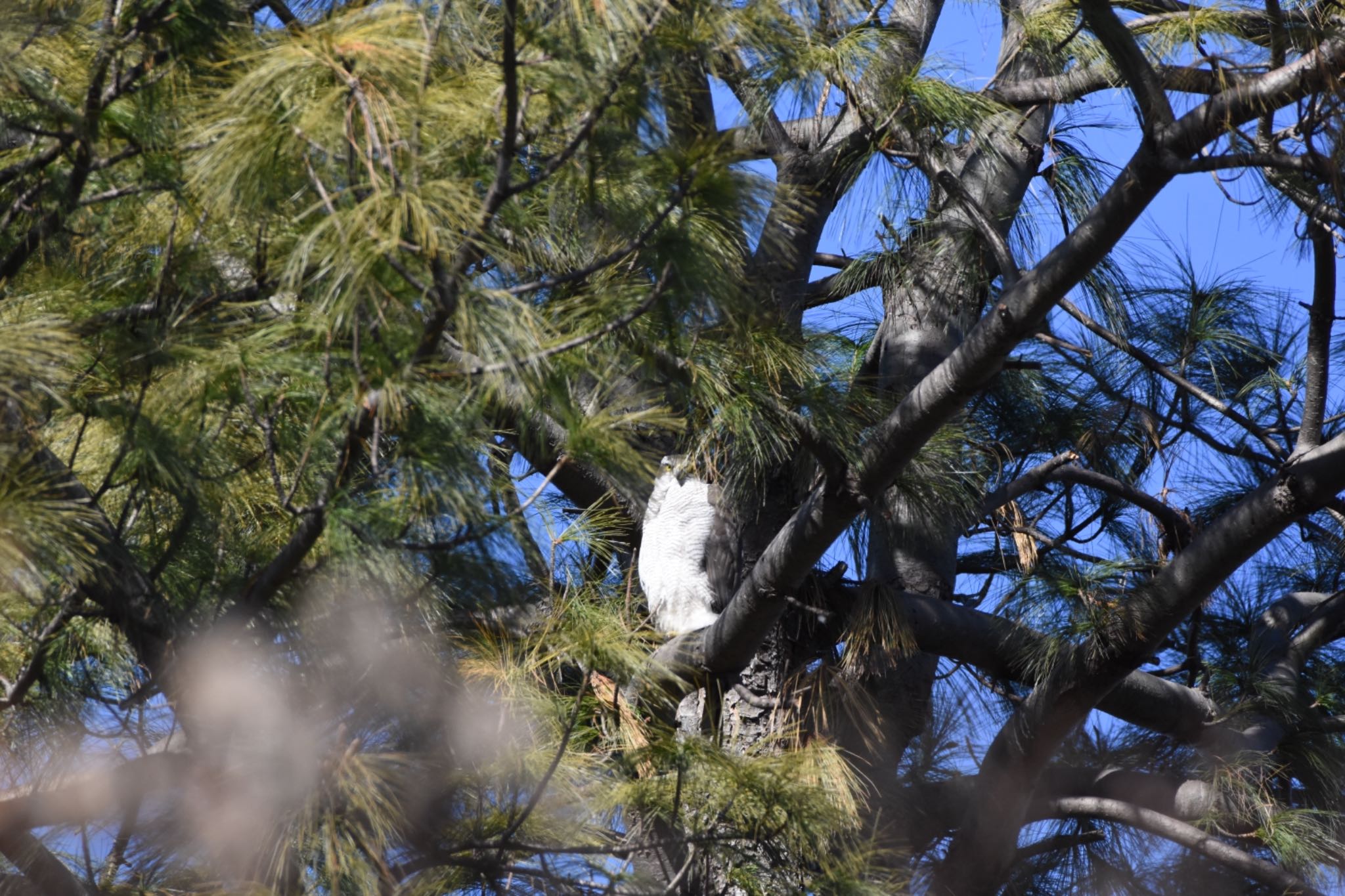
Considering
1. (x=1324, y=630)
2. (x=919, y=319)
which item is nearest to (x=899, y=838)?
(x=1324, y=630)

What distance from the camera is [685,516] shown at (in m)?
2.30

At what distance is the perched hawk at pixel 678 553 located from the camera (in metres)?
2.28

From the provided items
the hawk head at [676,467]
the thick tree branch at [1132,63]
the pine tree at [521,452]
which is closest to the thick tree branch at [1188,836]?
the pine tree at [521,452]

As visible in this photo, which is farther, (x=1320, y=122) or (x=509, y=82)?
Answer: (x=1320, y=122)

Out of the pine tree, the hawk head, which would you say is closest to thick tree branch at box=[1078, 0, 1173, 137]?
the pine tree

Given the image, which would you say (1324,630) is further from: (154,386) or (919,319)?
(154,386)

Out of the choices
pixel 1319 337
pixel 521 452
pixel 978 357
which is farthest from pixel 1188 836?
pixel 521 452

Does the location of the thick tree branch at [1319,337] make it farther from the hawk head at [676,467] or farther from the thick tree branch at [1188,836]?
the hawk head at [676,467]

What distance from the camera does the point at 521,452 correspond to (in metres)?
1.98

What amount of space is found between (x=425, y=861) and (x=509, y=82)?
881mm

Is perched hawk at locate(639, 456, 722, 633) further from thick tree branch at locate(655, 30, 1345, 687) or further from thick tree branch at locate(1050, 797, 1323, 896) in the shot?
thick tree branch at locate(1050, 797, 1323, 896)

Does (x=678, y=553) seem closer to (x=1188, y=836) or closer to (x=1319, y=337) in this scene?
(x=1188, y=836)

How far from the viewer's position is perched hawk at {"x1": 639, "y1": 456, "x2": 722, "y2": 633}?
228cm

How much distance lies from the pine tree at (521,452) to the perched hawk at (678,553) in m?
0.03
